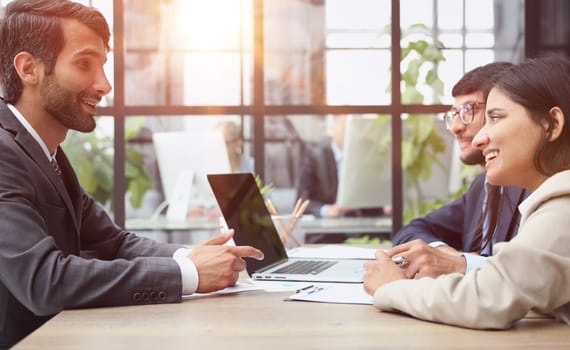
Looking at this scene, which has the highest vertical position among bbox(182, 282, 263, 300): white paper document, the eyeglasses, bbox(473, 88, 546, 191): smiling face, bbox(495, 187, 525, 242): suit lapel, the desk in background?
the eyeglasses

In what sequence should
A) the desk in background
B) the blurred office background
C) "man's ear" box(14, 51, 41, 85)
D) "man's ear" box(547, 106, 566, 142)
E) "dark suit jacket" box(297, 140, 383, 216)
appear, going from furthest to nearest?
"dark suit jacket" box(297, 140, 383, 216) < the blurred office background < the desk in background < "man's ear" box(14, 51, 41, 85) < "man's ear" box(547, 106, 566, 142)

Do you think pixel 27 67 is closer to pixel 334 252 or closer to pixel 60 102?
pixel 60 102

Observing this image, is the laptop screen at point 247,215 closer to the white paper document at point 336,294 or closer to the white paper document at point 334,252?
the white paper document at point 334,252

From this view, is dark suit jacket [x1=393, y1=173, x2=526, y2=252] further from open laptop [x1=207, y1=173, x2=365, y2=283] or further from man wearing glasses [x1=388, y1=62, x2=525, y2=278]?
open laptop [x1=207, y1=173, x2=365, y2=283]

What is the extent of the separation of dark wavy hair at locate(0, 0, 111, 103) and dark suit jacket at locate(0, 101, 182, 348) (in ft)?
0.73

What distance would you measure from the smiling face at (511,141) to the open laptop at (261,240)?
468 millimetres

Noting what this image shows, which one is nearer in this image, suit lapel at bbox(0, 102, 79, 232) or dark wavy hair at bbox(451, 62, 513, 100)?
suit lapel at bbox(0, 102, 79, 232)

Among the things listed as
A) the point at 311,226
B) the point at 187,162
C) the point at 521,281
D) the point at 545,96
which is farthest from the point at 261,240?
the point at 311,226

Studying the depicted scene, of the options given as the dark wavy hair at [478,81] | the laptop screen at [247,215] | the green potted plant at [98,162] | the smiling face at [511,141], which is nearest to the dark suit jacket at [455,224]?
the dark wavy hair at [478,81]

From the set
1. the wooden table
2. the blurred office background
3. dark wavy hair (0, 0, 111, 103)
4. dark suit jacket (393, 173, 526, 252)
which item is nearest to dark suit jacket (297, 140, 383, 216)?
the blurred office background

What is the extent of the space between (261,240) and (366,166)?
231cm

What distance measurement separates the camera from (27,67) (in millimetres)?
2068

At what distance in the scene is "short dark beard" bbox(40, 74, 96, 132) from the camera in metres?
2.07

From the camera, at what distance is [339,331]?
1.30m
